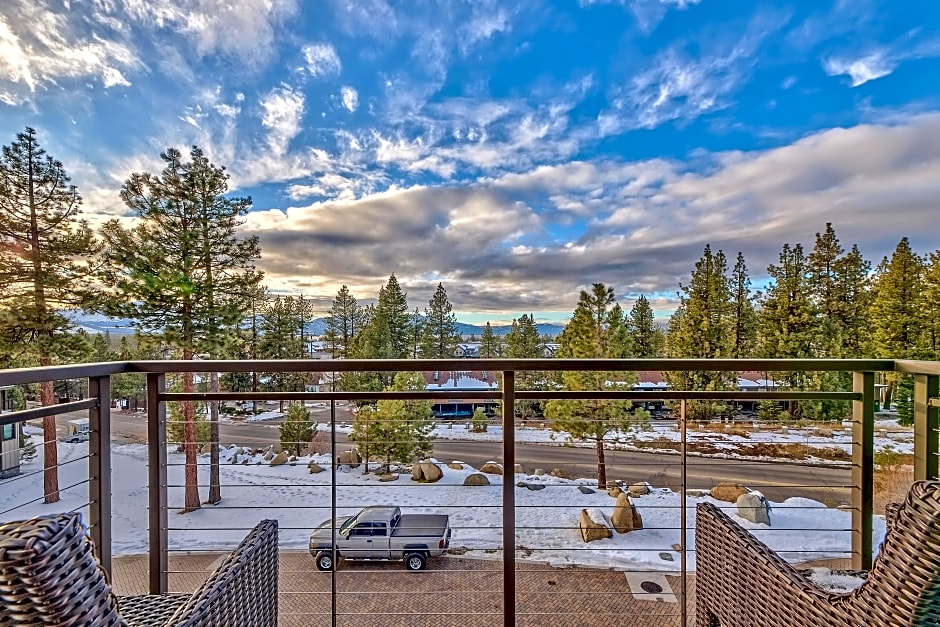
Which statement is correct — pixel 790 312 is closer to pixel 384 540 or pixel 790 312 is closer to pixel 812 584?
pixel 384 540

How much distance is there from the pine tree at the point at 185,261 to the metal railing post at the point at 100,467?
32.2 feet

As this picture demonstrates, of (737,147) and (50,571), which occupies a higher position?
(737,147)

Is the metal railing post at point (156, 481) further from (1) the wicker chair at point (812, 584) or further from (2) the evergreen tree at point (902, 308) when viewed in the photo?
(2) the evergreen tree at point (902, 308)

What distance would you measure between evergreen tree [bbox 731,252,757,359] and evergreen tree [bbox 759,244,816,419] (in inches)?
18.4

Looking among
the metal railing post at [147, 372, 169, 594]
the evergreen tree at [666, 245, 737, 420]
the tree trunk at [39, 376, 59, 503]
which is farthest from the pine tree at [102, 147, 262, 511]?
the evergreen tree at [666, 245, 737, 420]

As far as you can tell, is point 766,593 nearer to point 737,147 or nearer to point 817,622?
point 817,622

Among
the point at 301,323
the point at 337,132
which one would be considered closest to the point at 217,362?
the point at 337,132

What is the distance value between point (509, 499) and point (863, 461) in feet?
4.95

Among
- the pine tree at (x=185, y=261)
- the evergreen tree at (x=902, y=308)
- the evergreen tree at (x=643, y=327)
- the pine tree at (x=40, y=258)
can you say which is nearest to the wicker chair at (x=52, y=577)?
the pine tree at (x=185, y=261)

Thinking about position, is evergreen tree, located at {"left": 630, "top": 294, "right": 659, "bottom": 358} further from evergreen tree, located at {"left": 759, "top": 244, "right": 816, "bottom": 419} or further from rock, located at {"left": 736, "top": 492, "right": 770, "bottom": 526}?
rock, located at {"left": 736, "top": 492, "right": 770, "bottom": 526}

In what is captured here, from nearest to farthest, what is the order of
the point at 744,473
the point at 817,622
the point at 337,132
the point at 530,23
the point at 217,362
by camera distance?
the point at 817,622, the point at 217,362, the point at 530,23, the point at 337,132, the point at 744,473

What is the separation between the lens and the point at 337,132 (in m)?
6.99

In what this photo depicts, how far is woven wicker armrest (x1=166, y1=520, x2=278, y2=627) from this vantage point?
3.16 ft

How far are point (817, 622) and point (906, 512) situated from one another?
17.0 inches
